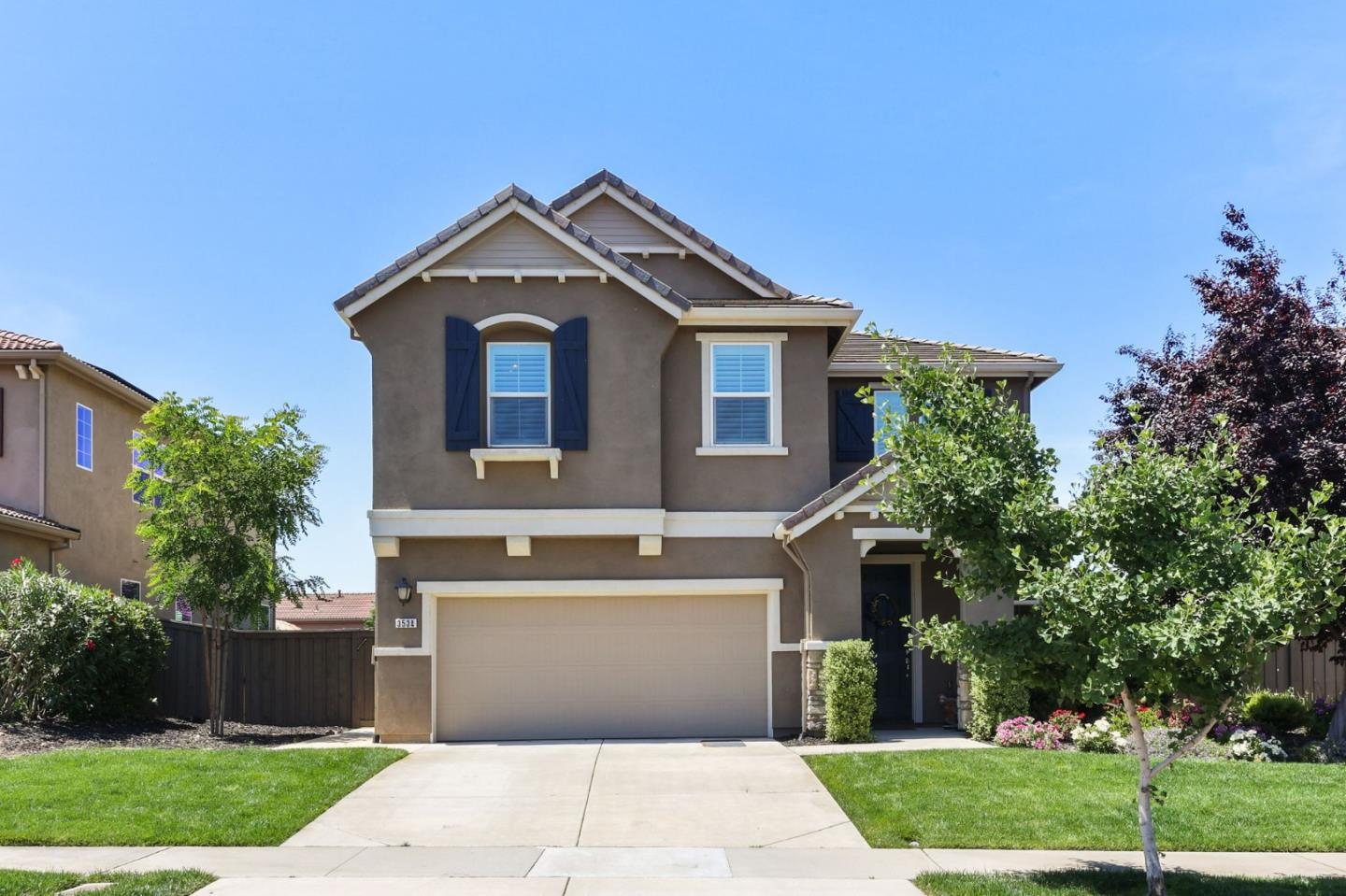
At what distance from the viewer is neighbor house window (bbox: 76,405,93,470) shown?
73.2ft

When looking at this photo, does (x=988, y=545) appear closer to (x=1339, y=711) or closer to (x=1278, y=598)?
(x=1278, y=598)

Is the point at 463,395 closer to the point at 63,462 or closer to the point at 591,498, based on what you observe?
the point at 591,498

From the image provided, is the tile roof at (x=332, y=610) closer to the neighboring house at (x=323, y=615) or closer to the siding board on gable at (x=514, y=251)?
the neighboring house at (x=323, y=615)

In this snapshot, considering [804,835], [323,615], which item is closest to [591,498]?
[804,835]

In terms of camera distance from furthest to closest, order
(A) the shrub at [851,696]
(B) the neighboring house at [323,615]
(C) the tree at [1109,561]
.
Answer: (B) the neighboring house at [323,615]
(A) the shrub at [851,696]
(C) the tree at [1109,561]

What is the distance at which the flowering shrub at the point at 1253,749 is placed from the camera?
14.7 m

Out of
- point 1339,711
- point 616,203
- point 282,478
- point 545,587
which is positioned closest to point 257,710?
point 282,478

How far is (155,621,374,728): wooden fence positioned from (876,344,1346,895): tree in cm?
1161

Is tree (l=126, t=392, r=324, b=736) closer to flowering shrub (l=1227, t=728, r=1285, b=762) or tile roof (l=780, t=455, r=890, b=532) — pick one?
tile roof (l=780, t=455, r=890, b=532)

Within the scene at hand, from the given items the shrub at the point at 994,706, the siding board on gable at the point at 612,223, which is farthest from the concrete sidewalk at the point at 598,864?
the siding board on gable at the point at 612,223

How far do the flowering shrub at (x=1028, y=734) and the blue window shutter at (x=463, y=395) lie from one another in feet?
25.6

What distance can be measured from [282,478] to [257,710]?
416 centimetres

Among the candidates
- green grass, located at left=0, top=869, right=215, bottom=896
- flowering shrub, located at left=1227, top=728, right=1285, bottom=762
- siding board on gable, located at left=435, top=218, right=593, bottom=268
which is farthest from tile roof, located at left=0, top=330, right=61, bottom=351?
flowering shrub, located at left=1227, top=728, right=1285, bottom=762

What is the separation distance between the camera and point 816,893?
8516mm
